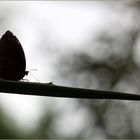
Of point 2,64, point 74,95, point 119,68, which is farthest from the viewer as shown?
point 119,68

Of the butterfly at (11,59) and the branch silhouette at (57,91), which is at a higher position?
the butterfly at (11,59)

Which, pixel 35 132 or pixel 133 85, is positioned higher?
pixel 133 85

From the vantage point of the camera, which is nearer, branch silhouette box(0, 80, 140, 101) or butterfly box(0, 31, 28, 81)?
branch silhouette box(0, 80, 140, 101)

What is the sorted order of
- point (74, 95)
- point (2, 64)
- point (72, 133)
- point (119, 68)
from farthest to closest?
point (72, 133) < point (119, 68) < point (2, 64) < point (74, 95)

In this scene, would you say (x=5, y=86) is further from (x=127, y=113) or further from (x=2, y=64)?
(x=127, y=113)

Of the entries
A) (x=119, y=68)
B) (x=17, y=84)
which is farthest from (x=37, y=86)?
(x=119, y=68)

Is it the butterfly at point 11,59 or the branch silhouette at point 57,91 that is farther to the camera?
the butterfly at point 11,59

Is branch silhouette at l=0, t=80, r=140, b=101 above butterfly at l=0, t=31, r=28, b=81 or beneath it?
beneath

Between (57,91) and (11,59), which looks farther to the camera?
(11,59)
